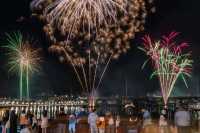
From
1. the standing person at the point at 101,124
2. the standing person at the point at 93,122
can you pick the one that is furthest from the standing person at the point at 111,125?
the standing person at the point at 93,122

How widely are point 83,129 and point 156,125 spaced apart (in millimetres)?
3660

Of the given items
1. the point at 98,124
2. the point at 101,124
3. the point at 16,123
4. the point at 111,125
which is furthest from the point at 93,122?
the point at 16,123

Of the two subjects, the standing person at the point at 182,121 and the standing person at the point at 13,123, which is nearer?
the standing person at the point at 182,121

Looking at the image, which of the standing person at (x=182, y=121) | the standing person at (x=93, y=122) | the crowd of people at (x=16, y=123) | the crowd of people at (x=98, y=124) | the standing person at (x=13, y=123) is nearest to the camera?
the standing person at (x=182, y=121)

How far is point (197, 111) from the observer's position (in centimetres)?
2181

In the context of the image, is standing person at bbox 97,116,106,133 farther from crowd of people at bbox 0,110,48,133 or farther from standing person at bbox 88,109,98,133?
crowd of people at bbox 0,110,48,133

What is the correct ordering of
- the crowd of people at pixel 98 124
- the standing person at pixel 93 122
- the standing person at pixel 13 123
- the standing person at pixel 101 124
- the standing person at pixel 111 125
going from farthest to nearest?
the standing person at pixel 111 125 < the standing person at pixel 101 124 < the standing person at pixel 93 122 < the standing person at pixel 13 123 < the crowd of people at pixel 98 124

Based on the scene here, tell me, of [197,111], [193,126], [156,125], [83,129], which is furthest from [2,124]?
[197,111]

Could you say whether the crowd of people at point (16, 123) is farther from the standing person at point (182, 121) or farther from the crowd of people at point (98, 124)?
the standing person at point (182, 121)

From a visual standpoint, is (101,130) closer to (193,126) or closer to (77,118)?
(77,118)

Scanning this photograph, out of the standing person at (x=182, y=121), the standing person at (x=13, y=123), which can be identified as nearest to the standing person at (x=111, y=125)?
the standing person at (x=182, y=121)

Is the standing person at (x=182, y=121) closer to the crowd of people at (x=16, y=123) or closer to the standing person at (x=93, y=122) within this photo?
the standing person at (x=93, y=122)

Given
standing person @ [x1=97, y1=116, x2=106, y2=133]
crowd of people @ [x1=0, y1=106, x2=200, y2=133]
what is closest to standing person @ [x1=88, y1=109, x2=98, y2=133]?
crowd of people @ [x1=0, y1=106, x2=200, y2=133]

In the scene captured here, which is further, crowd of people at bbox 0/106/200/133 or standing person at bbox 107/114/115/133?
standing person at bbox 107/114/115/133
